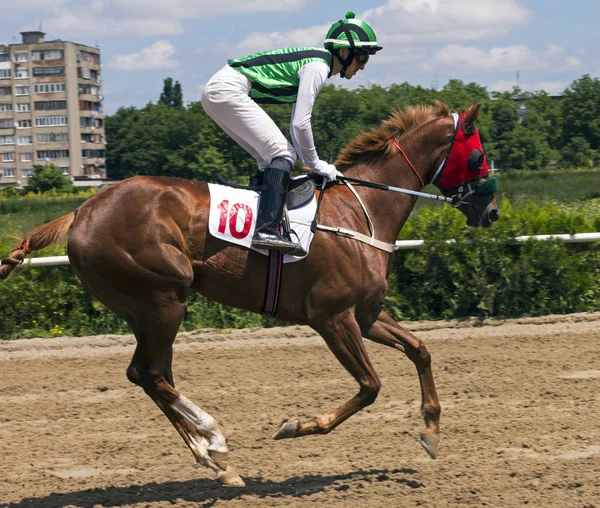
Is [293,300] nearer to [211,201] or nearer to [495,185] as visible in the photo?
[211,201]

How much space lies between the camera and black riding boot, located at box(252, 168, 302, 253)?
4.18m

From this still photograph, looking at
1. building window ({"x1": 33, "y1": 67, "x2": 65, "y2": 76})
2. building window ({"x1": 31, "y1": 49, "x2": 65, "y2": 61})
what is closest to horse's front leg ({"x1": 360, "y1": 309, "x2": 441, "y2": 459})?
building window ({"x1": 33, "y1": 67, "x2": 65, "y2": 76})

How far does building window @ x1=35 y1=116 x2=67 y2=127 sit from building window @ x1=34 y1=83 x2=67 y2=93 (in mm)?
3174

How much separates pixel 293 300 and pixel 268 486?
926 mm

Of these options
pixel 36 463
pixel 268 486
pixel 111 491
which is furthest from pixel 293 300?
pixel 36 463

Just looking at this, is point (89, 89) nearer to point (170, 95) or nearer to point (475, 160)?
point (170, 95)

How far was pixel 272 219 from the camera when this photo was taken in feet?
13.8

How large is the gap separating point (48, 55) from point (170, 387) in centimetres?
10373

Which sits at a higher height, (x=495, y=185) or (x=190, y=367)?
(x=495, y=185)

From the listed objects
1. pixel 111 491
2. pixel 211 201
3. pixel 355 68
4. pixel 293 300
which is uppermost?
pixel 355 68

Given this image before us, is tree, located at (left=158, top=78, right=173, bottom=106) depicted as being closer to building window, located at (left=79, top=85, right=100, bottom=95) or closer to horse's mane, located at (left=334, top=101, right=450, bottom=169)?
building window, located at (left=79, top=85, right=100, bottom=95)

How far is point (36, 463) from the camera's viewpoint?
4.47 metres

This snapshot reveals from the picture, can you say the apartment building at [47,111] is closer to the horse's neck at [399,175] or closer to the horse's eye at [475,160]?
the horse's neck at [399,175]

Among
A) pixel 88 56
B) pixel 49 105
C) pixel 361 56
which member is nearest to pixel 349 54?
pixel 361 56
